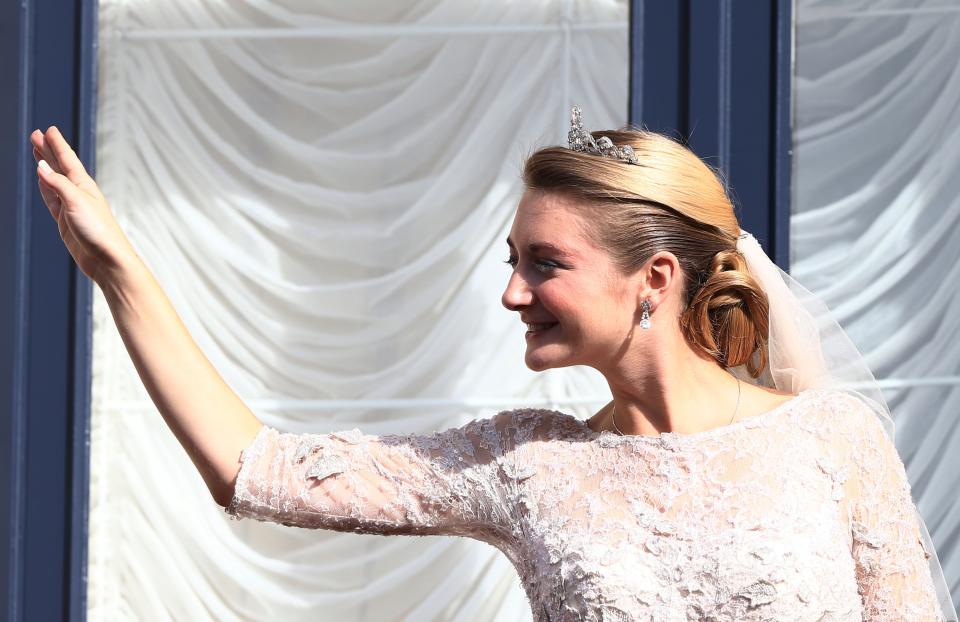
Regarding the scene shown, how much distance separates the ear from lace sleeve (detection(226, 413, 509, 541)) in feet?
1.00

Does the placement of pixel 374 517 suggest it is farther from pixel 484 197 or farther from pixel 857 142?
pixel 857 142

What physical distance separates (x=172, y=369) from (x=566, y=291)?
1.91ft

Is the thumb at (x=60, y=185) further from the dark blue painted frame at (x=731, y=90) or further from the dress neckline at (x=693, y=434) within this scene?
the dark blue painted frame at (x=731, y=90)

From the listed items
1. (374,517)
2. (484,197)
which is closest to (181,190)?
(484,197)

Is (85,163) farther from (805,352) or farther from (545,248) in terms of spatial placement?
(805,352)

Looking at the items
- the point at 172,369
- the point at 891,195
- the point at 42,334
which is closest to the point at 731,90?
the point at 891,195

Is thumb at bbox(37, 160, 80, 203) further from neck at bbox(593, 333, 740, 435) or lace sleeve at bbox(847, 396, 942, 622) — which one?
lace sleeve at bbox(847, 396, 942, 622)

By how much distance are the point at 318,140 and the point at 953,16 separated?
1.39 metres

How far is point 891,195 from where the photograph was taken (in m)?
2.29

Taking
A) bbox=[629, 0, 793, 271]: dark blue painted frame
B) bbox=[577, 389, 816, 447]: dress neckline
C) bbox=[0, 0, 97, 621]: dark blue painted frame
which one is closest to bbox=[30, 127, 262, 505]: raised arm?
bbox=[577, 389, 816, 447]: dress neckline

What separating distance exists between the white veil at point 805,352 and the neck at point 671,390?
0.11 metres

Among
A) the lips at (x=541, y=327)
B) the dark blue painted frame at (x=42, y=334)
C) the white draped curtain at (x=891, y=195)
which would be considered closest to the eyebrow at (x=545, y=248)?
the lips at (x=541, y=327)

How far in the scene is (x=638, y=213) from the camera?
63.2 inches

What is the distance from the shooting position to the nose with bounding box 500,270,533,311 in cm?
159
